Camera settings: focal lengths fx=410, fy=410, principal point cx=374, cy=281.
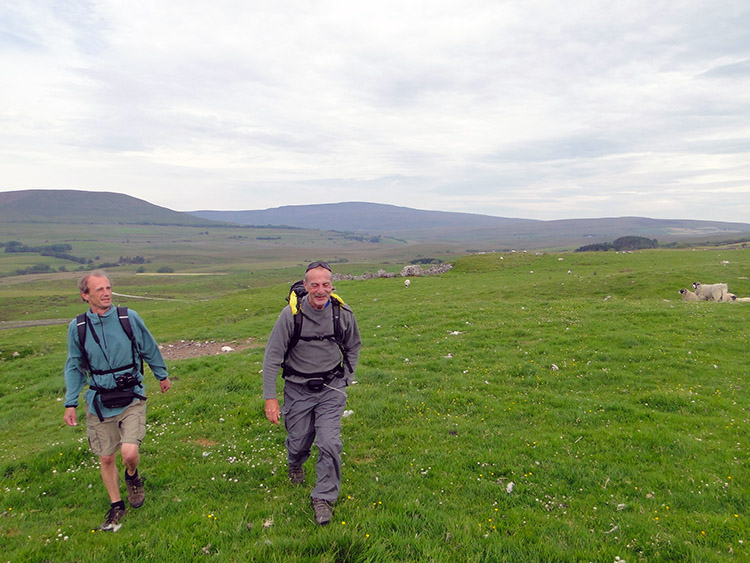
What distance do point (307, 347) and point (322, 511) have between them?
2.41 m

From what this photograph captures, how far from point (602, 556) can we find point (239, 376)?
11.2 metres

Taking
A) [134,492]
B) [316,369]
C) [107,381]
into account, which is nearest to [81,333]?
[107,381]

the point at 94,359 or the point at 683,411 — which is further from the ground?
the point at 94,359

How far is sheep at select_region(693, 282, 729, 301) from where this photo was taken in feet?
77.3

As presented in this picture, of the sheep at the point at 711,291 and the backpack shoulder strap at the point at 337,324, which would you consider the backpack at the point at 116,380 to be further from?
the sheep at the point at 711,291

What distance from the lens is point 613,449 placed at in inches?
320

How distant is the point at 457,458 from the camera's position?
7980 millimetres

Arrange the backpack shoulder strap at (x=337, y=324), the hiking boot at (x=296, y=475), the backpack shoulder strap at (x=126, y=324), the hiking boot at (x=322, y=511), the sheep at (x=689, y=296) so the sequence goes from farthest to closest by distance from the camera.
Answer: the sheep at (x=689, y=296)
the hiking boot at (x=296, y=475)
the backpack shoulder strap at (x=337, y=324)
the backpack shoulder strap at (x=126, y=324)
the hiking boot at (x=322, y=511)

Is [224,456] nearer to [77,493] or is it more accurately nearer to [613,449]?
[77,493]

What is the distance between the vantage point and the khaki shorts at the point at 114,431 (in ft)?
21.2

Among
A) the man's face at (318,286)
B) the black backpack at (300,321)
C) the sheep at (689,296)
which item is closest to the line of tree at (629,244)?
the sheep at (689,296)

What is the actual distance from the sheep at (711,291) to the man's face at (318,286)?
1039 inches

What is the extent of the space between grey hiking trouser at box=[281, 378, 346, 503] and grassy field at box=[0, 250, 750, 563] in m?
0.61

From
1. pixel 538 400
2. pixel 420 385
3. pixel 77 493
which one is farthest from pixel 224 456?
pixel 538 400
